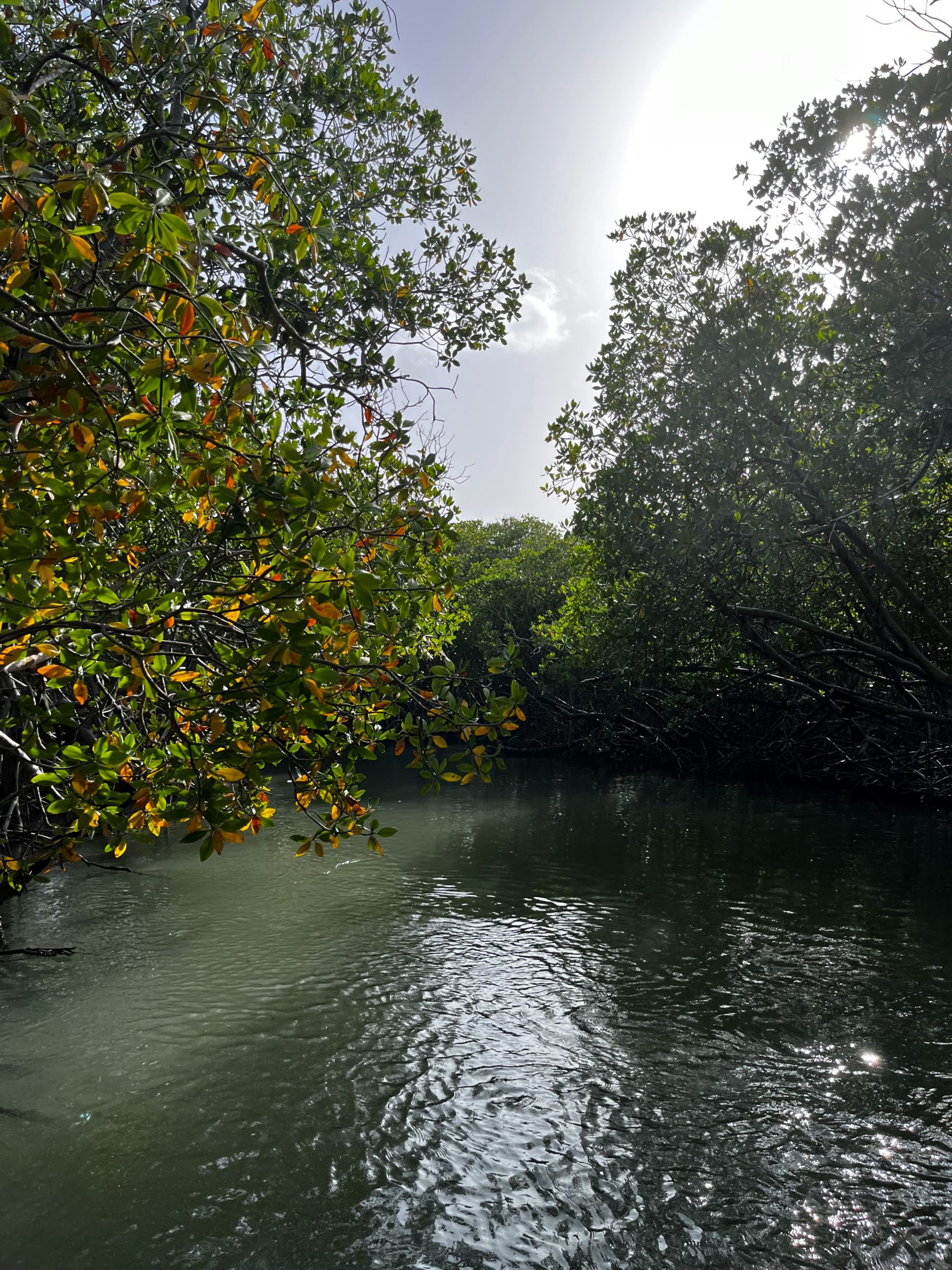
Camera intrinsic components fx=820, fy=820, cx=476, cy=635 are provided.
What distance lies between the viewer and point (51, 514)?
2945 mm

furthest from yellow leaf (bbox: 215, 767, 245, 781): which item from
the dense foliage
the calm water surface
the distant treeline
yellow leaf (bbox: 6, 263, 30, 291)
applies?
the distant treeline

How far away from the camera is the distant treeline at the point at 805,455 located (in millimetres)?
8664

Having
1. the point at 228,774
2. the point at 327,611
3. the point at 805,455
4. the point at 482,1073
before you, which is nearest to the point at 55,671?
the point at 228,774

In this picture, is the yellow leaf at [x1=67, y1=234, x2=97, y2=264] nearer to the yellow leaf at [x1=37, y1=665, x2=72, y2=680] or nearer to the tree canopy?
the yellow leaf at [x1=37, y1=665, x2=72, y2=680]

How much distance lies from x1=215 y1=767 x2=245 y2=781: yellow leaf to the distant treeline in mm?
7954

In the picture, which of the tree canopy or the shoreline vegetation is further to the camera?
the tree canopy

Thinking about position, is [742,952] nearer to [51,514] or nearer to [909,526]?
[909,526]

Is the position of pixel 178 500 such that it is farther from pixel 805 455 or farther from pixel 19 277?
pixel 805 455

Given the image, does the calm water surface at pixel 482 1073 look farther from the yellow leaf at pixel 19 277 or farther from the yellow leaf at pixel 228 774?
the yellow leaf at pixel 19 277

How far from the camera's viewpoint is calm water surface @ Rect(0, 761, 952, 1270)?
4277 millimetres

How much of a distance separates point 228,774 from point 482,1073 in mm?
3991

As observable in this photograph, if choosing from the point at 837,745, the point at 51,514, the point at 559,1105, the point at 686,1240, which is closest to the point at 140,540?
the point at 51,514

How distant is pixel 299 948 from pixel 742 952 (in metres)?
4.54

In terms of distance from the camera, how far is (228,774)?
3129mm
